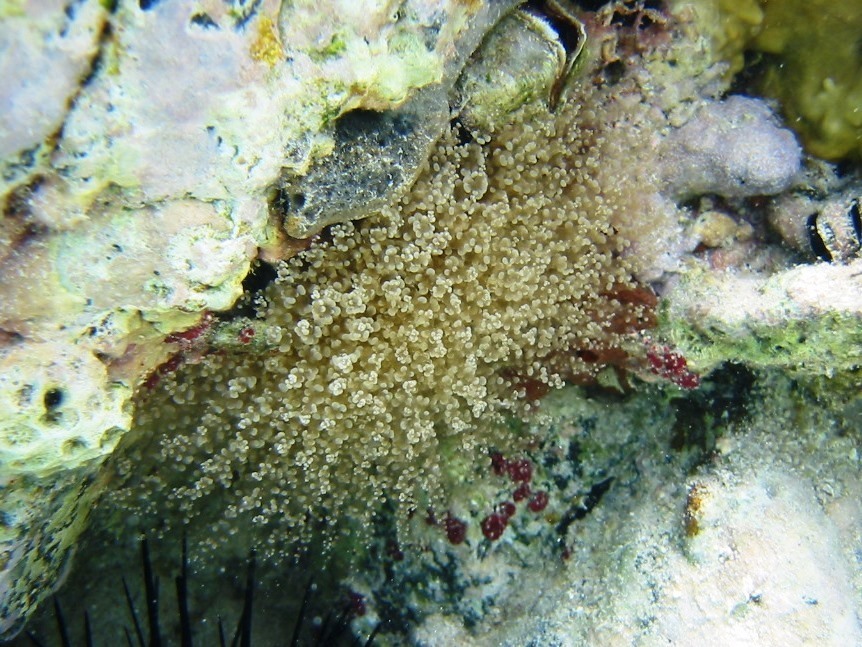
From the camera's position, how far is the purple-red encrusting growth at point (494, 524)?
3.61m

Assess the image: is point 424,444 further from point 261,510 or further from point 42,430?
point 42,430

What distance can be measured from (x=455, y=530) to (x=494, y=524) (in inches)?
9.1

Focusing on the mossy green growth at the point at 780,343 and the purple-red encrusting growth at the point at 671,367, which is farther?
the purple-red encrusting growth at the point at 671,367

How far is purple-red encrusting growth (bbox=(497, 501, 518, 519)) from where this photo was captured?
142 inches

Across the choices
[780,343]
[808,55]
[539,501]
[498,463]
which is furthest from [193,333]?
[808,55]

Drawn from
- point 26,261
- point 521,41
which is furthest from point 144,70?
point 521,41

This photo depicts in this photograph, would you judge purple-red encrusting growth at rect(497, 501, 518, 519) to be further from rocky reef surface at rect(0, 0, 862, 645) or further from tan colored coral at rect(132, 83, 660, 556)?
tan colored coral at rect(132, 83, 660, 556)

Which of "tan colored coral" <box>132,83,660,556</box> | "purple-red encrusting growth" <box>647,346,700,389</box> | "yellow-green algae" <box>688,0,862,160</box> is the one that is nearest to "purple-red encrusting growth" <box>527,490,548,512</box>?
"tan colored coral" <box>132,83,660,556</box>

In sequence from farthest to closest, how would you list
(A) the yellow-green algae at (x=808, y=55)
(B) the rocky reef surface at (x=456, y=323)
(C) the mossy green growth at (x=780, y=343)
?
1. (A) the yellow-green algae at (x=808, y=55)
2. (C) the mossy green growth at (x=780, y=343)
3. (B) the rocky reef surface at (x=456, y=323)

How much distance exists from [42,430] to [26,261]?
0.53 metres

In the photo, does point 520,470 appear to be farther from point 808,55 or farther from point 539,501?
point 808,55

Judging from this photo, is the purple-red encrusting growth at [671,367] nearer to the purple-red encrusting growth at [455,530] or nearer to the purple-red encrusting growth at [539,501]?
the purple-red encrusting growth at [539,501]

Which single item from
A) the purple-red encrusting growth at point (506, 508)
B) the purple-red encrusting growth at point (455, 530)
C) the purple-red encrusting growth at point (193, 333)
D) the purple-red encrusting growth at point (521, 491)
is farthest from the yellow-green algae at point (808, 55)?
the purple-red encrusting growth at point (455, 530)

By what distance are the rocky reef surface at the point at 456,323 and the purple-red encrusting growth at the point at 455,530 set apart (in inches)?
1.1
